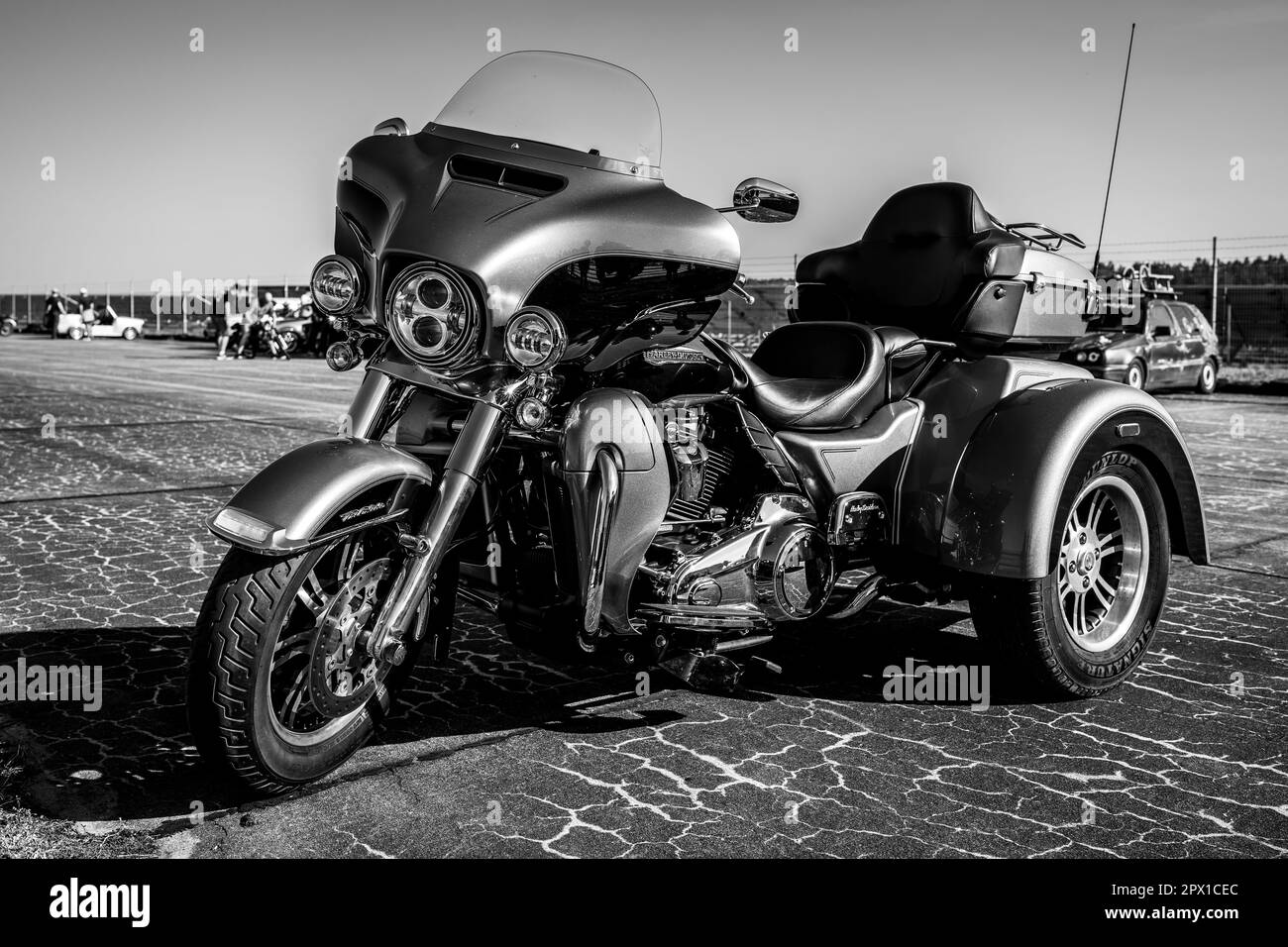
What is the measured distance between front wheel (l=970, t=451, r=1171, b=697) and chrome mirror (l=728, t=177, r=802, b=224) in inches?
59.0

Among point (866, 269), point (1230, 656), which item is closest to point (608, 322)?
point (866, 269)

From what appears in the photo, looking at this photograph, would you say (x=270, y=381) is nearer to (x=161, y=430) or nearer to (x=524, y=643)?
(x=161, y=430)

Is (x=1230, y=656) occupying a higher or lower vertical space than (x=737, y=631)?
lower

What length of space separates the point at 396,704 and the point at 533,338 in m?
1.22

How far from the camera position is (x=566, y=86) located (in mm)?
3555

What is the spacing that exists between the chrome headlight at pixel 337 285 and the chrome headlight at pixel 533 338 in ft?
1.59

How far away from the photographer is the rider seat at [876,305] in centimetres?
410

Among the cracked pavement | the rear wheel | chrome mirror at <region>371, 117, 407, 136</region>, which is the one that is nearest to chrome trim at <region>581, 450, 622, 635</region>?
the cracked pavement

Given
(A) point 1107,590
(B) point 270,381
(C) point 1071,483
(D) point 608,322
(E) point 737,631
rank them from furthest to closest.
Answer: (B) point 270,381, (A) point 1107,590, (C) point 1071,483, (E) point 737,631, (D) point 608,322

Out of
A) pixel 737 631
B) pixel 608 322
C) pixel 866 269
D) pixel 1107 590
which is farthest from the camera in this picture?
pixel 866 269

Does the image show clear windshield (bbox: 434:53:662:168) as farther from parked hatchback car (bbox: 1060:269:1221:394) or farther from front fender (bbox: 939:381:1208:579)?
parked hatchback car (bbox: 1060:269:1221:394)

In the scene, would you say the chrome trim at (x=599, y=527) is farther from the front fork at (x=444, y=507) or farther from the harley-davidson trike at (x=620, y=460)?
the front fork at (x=444, y=507)

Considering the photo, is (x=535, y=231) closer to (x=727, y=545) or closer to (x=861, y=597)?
(x=727, y=545)
